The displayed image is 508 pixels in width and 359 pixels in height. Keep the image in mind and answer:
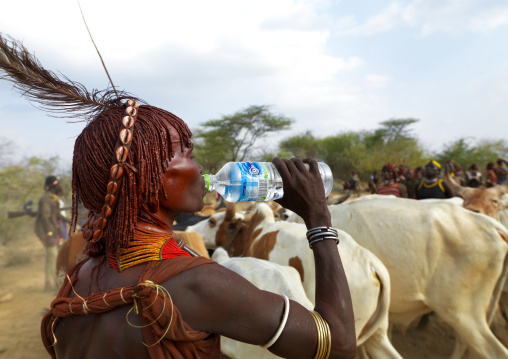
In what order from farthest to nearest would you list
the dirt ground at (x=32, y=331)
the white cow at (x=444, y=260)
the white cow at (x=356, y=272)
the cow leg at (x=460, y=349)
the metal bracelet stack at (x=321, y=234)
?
1. the dirt ground at (x=32, y=331)
2. the cow leg at (x=460, y=349)
3. the white cow at (x=444, y=260)
4. the white cow at (x=356, y=272)
5. the metal bracelet stack at (x=321, y=234)

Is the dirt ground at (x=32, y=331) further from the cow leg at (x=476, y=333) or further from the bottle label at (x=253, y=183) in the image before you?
the bottle label at (x=253, y=183)

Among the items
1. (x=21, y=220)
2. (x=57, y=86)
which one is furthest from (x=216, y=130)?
(x=57, y=86)

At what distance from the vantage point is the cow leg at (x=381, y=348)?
3.45 m

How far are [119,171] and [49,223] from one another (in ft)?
26.4

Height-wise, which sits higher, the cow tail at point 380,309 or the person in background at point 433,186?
the person in background at point 433,186

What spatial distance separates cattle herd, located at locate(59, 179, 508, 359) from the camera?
11.3 ft

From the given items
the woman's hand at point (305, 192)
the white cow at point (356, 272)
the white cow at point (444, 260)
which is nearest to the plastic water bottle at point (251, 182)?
the woman's hand at point (305, 192)

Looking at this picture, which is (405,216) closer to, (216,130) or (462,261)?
(462,261)

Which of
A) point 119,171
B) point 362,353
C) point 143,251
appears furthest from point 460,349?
point 119,171

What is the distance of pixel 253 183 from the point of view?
1769 millimetres

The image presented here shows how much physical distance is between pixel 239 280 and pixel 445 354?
5.32m

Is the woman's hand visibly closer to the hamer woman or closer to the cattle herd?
the hamer woman

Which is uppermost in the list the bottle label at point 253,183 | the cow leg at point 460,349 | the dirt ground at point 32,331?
the bottle label at point 253,183

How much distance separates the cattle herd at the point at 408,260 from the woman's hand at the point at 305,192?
84.8 inches
